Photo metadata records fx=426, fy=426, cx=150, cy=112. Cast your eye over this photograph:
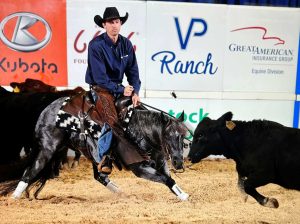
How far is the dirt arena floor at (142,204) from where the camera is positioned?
4.56 metres

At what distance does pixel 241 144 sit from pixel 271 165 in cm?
Answer: 40

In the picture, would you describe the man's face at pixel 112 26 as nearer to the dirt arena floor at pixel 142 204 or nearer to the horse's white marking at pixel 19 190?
the horse's white marking at pixel 19 190

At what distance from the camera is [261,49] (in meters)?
7.96

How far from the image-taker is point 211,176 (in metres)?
6.79

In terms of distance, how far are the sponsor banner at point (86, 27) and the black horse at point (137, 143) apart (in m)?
2.72

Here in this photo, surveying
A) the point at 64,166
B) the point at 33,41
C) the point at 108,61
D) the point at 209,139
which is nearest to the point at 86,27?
the point at 33,41

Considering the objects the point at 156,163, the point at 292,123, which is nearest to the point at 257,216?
the point at 156,163

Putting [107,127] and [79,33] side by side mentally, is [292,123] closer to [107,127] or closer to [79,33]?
[79,33]

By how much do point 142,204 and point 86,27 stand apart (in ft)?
11.7

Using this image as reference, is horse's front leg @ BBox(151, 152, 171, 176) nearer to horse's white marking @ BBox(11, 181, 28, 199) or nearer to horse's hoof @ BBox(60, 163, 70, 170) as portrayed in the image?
horse's white marking @ BBox(11, 181, 28, 199)

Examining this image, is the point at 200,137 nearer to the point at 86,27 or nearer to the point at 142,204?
the point at 142,204

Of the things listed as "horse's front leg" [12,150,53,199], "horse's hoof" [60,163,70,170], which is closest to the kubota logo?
"horse's hoof" [60,163,70,170]

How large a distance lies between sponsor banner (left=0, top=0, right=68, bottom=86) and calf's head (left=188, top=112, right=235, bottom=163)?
3.51 metres

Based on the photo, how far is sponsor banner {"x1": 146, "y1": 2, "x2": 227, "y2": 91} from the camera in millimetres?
7574
